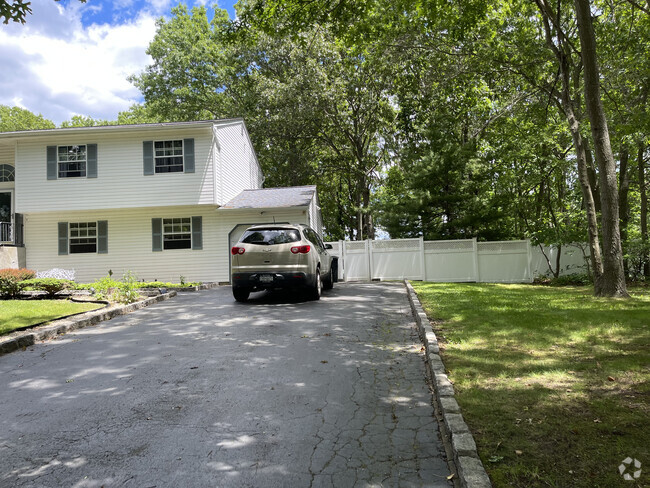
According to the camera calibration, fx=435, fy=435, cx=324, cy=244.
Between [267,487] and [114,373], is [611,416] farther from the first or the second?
[114,373]

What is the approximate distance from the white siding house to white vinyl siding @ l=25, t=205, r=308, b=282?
0.14 ft

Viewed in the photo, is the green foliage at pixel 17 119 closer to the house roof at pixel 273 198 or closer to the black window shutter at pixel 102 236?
the black window shutter at pixel 102 236

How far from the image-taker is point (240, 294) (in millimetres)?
10812

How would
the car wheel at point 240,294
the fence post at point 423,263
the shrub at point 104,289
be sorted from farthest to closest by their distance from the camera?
the fence post at point 423,263
the shrub at point 104,289
the car wheel at point 240,294

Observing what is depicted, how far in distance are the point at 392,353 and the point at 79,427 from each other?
3725 millimetres

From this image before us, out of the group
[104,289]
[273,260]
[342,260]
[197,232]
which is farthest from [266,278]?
[197,232]

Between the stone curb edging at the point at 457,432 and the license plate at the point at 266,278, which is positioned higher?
the license plate at the point at 266,278

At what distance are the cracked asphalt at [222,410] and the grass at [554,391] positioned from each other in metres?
0.47

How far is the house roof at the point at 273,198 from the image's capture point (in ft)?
58.6

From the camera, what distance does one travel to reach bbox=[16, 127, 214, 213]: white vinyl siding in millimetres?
18141

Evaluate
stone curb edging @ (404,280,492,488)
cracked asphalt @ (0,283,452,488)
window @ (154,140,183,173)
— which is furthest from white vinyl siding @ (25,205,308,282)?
stone curb edging @ (404,280,492,488)

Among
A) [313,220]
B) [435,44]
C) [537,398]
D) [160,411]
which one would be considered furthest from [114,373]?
[313,220]

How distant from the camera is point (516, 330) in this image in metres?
6.47

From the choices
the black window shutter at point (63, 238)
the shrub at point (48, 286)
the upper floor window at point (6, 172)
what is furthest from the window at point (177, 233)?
the upper floor window at point (6, 172)
